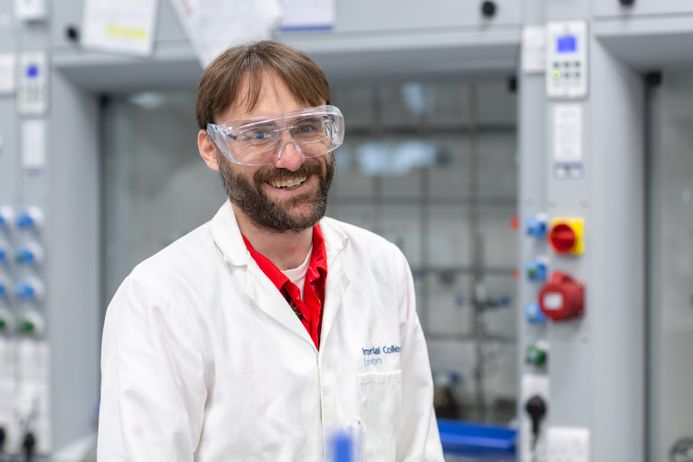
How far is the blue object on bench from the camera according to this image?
96.9 inches

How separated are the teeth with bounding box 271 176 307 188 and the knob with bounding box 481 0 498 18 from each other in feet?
3.87

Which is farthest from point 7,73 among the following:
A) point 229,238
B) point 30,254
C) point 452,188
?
point 229,238

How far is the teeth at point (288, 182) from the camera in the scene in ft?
4.30

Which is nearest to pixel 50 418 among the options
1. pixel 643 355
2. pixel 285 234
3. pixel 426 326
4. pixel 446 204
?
pixel 426 326

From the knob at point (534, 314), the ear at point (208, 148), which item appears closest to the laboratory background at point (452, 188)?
the knob at point (534, 314)

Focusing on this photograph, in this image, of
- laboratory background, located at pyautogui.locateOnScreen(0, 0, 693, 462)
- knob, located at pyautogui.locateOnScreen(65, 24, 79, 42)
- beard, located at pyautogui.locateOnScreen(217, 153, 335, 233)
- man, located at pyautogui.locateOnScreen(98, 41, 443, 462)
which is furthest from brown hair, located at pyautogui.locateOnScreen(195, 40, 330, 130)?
knob, located at pyautogui.locateOnScreen(65, 24, 79, 42)

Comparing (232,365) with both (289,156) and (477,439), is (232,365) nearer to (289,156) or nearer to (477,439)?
(289,156)

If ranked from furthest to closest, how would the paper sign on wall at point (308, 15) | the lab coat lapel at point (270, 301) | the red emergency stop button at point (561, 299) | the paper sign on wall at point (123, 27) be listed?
1. the paper sign on wall at point (123, 27)
2. the paper sign on wall at point (308, 15)
3. the red emergency stop button at point (561, 299)
4. the lab coat lapel at point (270, 301)

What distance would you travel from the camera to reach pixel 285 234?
137 centimetres

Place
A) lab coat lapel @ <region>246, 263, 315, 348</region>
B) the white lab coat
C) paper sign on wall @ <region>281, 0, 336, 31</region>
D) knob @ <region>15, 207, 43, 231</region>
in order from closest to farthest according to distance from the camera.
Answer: the white lab coat < lab coat lapel @ <region>246, 263, 315, 348</region> < paper sign on wall @ <region>281, 0, 336, 31</region> < knob @ <region>15, 207, 43, 231</region>

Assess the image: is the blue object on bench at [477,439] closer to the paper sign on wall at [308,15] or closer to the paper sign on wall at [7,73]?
the paper sign on wall at [308,15]

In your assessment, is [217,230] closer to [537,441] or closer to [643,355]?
[537,441]

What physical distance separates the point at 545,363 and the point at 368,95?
1.21 metres

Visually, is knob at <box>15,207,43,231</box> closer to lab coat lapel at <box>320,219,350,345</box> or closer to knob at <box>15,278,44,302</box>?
knob at <box>15,278,44,302</box>
